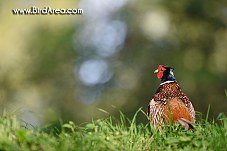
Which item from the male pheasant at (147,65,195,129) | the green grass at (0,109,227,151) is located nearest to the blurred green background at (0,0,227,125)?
the male pheasant at (147,65,195,129)

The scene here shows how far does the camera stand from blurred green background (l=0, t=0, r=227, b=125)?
16703mm

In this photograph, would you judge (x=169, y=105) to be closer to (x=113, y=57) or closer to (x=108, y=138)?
(x=108, y=138)

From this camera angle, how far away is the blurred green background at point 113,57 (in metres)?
16.7

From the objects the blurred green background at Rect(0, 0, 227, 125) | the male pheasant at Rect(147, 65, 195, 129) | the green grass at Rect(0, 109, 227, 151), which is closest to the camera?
the green grass at Rect(0, 109, 227, 151)

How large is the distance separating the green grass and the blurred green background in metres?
12.3

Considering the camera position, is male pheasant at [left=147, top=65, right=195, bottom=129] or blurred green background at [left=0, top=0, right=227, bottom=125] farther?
blurred green background at [left=0, top=0, right=227, bottom=125]

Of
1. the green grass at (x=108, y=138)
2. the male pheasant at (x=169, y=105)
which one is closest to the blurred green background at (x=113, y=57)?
the male pheasant at (x=169, y=105)

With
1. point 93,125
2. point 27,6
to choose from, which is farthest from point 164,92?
point 27,6

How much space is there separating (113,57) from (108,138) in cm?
1559

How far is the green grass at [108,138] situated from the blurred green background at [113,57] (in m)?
12.3

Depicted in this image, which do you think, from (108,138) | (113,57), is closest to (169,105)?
(108,138)

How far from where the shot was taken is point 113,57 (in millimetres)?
19094

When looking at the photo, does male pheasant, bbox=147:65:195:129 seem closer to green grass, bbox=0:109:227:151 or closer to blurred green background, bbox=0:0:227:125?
green grass, bbox=0:109:227:151

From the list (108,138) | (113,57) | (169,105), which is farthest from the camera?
(113,57)
